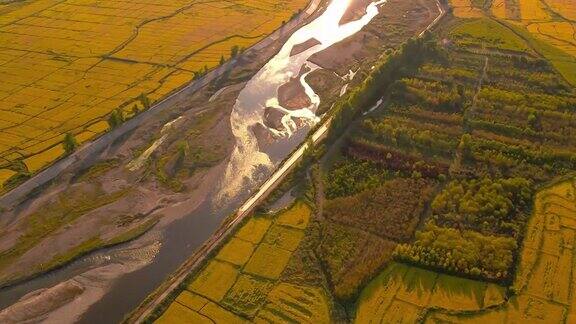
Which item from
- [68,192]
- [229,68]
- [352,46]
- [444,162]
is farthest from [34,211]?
[352,46]

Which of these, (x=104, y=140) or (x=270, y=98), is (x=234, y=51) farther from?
(x=104, y=140)


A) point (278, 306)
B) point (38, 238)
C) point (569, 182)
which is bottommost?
point (569, 182)

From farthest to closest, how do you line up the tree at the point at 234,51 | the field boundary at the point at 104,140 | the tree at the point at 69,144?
the tree at the point at 234,51 < the tree at the point at 69,144 < the field boundary at the point at 104,140

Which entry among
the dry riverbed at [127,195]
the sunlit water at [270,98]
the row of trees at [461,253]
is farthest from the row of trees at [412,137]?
the row of trees at [461,253]

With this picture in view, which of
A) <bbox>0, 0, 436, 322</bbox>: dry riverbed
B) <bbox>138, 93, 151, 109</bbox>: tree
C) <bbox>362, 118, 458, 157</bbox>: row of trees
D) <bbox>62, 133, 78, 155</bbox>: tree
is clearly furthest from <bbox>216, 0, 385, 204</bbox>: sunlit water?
<bbox>62, 133, 78, 155</bbox>: tree

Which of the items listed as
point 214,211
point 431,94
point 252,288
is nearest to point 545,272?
point 252,288

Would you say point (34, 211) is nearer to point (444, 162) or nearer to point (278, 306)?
point (278, 306)

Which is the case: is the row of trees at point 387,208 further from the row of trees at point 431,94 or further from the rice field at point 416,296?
the row of trees at point 431,94
